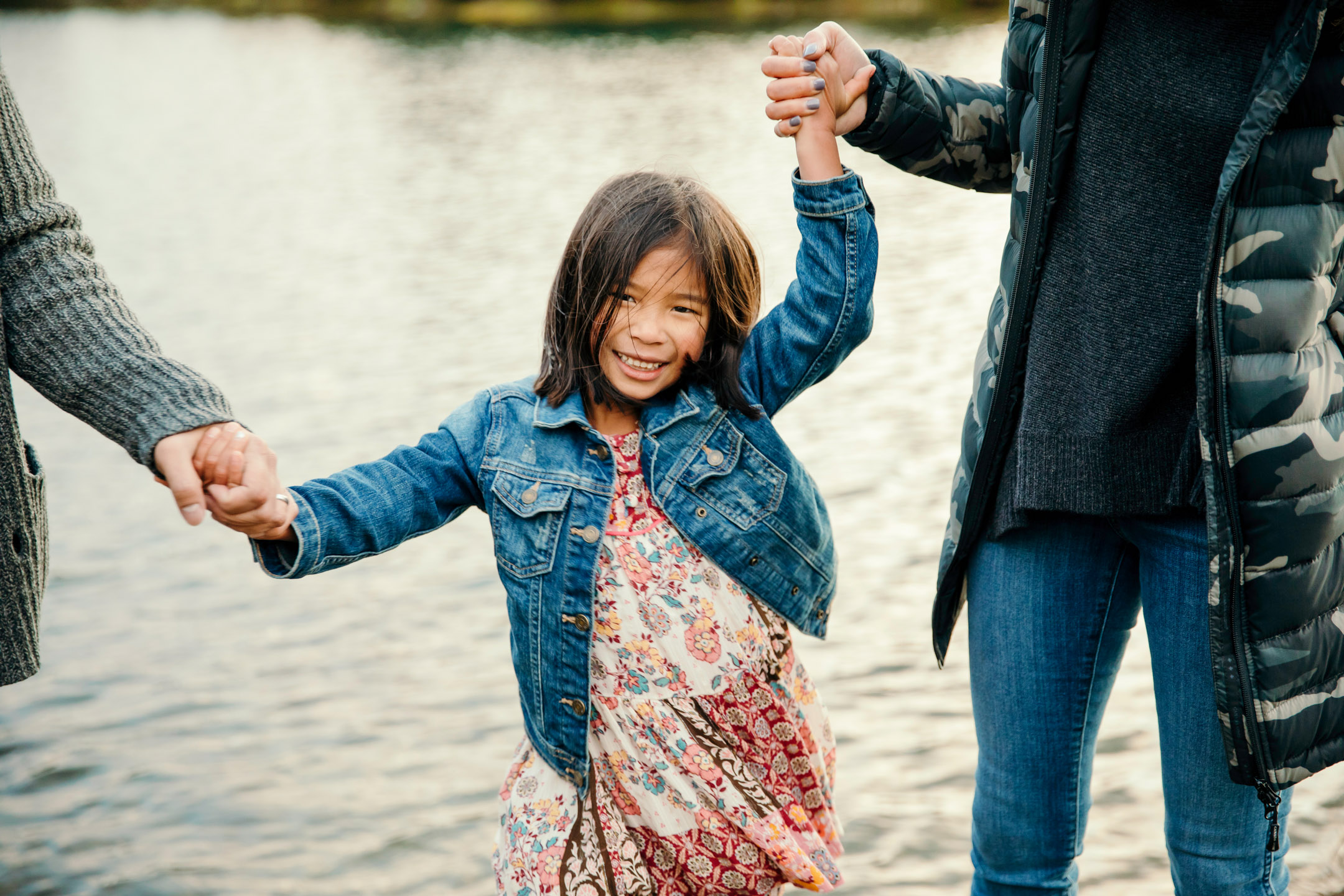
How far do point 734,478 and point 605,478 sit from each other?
0.18m

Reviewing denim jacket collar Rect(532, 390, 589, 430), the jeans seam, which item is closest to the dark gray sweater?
the jeans seam

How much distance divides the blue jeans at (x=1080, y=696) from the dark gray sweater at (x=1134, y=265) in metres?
0.08

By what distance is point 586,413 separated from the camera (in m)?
1.76

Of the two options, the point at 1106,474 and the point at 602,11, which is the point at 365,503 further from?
the point at 602,11

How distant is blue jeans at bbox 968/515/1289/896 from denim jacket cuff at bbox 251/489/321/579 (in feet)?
2.78

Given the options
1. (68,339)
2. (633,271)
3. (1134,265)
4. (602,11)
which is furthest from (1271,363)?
(602,11)

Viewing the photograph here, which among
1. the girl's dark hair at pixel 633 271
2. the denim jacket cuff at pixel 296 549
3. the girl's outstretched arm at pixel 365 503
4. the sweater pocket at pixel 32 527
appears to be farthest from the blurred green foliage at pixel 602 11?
the sweater pocket at pixel 32 527

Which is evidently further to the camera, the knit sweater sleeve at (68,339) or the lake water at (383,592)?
the lake water at (383,592)

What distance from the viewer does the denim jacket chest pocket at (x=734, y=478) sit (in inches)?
67.9

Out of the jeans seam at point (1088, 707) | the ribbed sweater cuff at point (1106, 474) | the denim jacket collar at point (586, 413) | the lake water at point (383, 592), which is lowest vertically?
the lake water at point (383, 592)

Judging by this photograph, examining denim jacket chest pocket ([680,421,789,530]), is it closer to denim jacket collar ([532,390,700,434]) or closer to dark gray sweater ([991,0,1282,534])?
denim jacket collar ([532,390,700,434])

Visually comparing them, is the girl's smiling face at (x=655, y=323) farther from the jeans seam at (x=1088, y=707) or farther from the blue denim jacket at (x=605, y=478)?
the jeans seam at (x=1088, y=707)

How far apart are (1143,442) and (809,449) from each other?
11.6 feet

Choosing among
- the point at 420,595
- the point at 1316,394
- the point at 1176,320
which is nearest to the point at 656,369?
the point at 1176,320
